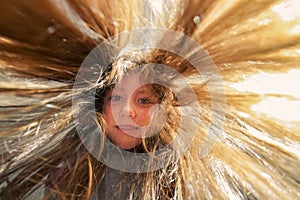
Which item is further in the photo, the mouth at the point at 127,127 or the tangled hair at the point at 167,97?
the mouth at the point at 127,127

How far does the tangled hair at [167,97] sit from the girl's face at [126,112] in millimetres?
24

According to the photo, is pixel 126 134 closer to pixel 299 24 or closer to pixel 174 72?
pixel 174 72

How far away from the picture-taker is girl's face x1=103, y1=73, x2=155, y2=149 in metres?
1.17

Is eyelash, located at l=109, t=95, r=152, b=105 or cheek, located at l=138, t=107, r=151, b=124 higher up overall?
eyelash, located at l=109, t=95, r=152, b=105

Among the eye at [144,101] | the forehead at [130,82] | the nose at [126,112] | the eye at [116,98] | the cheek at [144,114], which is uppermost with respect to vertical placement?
the forehead at [130,82]

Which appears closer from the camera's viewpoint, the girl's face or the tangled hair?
the tangled hair

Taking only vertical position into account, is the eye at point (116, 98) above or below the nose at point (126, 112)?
above

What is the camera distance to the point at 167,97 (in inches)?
48.4

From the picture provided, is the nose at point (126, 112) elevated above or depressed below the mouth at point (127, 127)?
above

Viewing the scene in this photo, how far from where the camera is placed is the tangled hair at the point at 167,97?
3.38 feet

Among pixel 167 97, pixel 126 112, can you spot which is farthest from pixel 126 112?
pixel 167 97

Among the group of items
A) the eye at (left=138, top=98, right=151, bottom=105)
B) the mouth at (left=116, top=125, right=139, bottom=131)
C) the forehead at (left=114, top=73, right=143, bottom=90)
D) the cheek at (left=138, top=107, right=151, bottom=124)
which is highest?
the forehead at (left=114, top=73, right=143, bottom=90)

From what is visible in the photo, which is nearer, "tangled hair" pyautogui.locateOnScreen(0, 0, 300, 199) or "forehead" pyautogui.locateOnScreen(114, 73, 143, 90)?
"tangled hair" pyautogui.locateOnScreen(0, 0, 300, 199)

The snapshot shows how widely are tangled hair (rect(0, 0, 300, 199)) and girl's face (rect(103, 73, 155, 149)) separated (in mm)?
24
